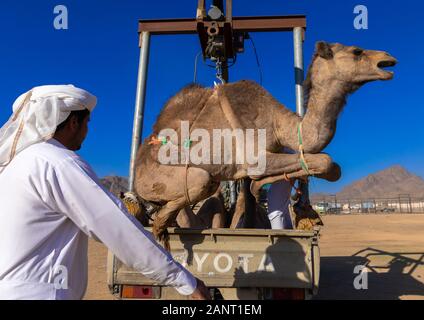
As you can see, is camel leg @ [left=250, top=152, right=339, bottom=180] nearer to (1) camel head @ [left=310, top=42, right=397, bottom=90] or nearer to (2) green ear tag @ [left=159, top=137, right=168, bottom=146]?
(1) camel head @ [left=310, top=42, right=397, bottom=90]

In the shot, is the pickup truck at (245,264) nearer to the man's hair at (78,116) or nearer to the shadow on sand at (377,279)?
the man's hair at (78,116)

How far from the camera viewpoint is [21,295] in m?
1.59

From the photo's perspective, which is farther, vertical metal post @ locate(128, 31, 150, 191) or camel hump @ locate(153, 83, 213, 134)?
vertical metal post @ locate(128, 31, 150, 191)

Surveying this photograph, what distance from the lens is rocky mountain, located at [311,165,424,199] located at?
12284 centimetres

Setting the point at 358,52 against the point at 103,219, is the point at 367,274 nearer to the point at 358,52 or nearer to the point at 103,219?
the point at 358,52

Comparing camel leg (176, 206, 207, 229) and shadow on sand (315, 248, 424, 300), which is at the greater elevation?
camel leg (176, 206, 207, 229)

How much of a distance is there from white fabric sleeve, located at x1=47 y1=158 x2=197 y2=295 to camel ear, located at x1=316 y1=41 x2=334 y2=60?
353 centimetres

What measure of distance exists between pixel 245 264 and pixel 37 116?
2.75 metres

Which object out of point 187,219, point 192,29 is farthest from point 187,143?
point 192,29

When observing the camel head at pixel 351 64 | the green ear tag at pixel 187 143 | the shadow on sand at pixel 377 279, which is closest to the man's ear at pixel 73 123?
the green ear tag at pixel 187 143

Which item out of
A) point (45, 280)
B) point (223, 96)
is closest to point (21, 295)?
point (45, 280)

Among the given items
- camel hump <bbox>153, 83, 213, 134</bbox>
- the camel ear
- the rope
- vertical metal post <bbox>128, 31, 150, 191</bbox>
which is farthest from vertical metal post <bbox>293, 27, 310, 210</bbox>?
vertical metal post <bbox>128, 31, 150, 191</bbox>

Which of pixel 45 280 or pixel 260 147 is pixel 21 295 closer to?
pixel 45 280
